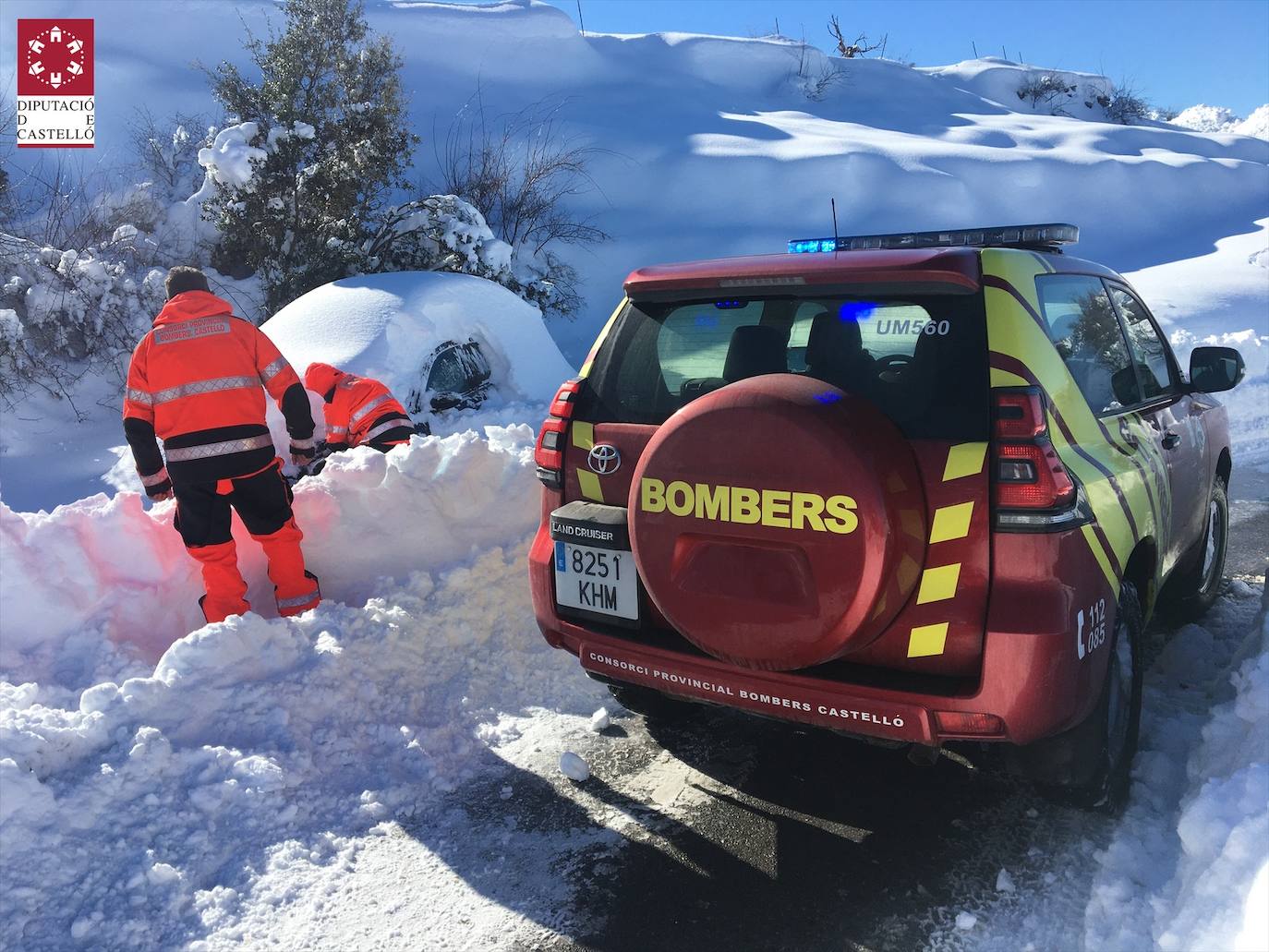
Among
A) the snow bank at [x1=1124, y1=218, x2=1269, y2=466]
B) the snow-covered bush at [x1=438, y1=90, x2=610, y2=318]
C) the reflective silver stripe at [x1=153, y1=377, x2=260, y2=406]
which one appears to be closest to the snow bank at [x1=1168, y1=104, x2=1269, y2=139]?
the snow bank at [x1=1124, y1=218, x2=1269, y2=466]

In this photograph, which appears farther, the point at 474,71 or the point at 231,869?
the point at 474,71

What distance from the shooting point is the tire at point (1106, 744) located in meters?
2.66

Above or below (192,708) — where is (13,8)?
above

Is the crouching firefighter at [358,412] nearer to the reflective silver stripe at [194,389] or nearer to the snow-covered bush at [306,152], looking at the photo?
the reflective silver stripe at [194,389]

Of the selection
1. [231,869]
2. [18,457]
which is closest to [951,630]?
[231,869]

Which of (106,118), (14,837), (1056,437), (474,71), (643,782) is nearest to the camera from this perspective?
(1056,437)

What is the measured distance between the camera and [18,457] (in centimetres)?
1000

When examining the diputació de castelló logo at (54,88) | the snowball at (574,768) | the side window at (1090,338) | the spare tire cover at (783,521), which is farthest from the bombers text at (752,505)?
the diputació de castelló logo at (54,88)

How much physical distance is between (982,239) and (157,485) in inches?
160

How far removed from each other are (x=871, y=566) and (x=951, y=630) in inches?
13.2

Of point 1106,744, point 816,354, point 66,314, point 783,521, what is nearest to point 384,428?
point 816,354

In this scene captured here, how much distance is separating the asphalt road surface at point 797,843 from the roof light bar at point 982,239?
5.74 feet

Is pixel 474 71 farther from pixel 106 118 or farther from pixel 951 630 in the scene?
pixel 951 630

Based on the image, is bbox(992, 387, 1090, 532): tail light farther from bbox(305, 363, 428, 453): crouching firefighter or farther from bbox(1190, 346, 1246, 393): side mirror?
bbox(305, 363, 428, 453): crouching firefighter
